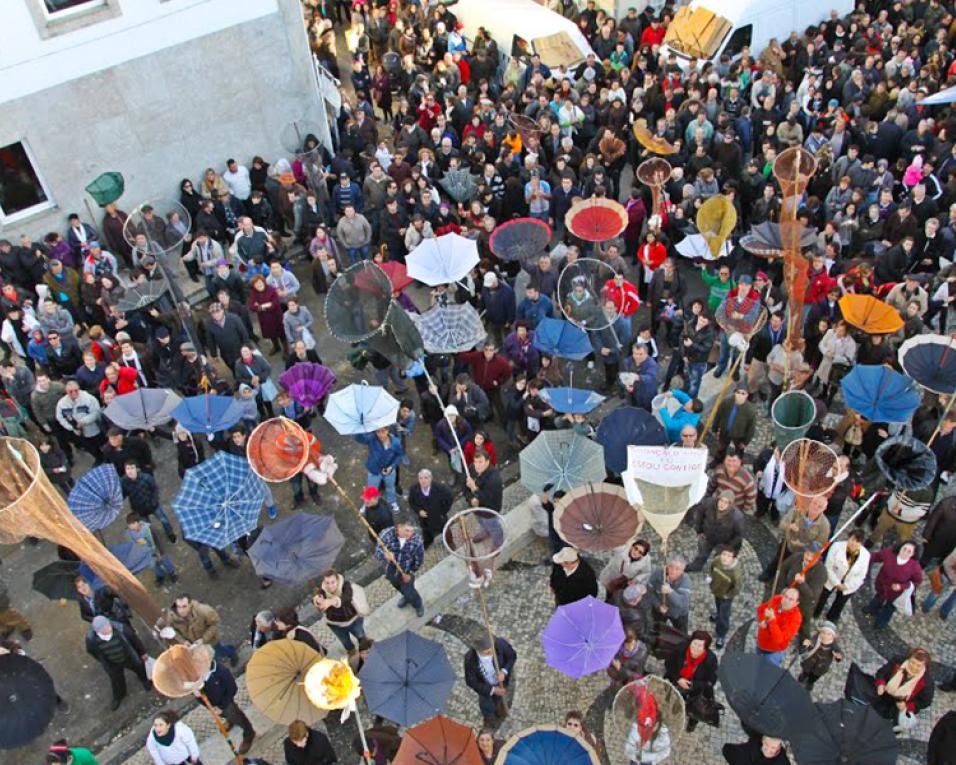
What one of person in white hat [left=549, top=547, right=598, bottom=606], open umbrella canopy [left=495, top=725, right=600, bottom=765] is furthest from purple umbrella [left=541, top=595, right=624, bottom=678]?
person in white hat [left=549, top=547, right=598, bottom=606]

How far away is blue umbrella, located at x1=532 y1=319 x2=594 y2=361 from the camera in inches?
463

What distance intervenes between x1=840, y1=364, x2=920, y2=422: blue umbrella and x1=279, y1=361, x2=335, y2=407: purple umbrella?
629cm

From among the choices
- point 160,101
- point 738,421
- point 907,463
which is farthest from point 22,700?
point 160,101

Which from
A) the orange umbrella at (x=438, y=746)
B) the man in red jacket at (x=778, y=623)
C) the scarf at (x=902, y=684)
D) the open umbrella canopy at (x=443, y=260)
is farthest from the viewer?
the open umbrella canopy at (x=443, y=260)

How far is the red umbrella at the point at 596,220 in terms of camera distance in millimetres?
13758

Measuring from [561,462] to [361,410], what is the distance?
255cm

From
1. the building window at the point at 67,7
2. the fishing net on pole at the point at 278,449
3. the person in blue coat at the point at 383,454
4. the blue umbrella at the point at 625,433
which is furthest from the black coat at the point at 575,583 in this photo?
the building window at the point at 67,7

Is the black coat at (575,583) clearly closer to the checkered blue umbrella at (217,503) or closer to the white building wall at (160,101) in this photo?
the checkered blue umbrella at (217,503)

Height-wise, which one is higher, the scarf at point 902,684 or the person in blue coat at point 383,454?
the person in blue coat at point 383,454

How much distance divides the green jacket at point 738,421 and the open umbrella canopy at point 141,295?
322 inches

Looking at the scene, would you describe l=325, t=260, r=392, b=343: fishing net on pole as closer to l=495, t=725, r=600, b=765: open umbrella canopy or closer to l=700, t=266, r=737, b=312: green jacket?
l=700, t=266, r=737, b=312: green jacket

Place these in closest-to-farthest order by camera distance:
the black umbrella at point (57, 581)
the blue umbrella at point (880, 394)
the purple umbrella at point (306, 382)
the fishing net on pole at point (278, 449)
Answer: the black umbrella at point (57, 581), the blue umbrella at point (880, 394), the fishing net on pole at point (278, 449), the purple umbrella at point (306, 382)

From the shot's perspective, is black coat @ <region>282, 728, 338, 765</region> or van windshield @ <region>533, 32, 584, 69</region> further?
van windshield @ <region>533, 32, 584, 69</region>

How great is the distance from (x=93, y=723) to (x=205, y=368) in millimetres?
4853
